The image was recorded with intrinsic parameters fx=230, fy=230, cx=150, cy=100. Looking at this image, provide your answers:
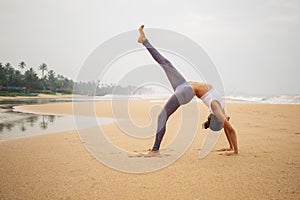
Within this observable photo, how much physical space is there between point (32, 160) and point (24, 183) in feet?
4.10

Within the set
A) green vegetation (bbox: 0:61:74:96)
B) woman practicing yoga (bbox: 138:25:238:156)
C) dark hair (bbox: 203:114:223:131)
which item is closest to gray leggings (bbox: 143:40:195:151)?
woman practicing yoga (bbox: 138:25:238:156)

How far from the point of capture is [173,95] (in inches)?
184

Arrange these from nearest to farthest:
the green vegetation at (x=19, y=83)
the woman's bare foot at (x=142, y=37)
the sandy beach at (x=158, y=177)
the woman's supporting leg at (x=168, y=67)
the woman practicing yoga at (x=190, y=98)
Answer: the sandy beach at (x=158, y=177), the woman practicing yoga at (x=190, y=98), the woman's supporting leg at (x=168, y=67), the woman's bare foot at (x=142, y=37), the green vegetation at (x=19, y=83)

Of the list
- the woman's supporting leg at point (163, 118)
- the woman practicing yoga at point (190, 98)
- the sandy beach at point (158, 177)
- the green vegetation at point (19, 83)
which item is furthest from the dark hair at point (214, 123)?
the green vegetation at point (19, 83)

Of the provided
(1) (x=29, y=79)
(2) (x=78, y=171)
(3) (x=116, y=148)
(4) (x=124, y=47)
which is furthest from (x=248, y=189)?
(1) (x=29, y=79)

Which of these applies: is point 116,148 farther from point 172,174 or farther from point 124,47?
point 124,47

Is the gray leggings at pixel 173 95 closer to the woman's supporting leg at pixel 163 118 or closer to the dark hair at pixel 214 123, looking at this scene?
the woman's supporting leg at pixel 163 118

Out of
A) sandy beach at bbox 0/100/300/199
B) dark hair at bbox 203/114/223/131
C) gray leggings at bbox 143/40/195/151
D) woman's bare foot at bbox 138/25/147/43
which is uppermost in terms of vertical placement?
woman's bare foot at bbox 138/25/147/43

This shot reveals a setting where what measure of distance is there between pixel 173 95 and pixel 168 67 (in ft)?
1.96

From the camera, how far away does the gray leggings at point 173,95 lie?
4.56m

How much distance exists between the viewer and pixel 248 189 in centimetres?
283

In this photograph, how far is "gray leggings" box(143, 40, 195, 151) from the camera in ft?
15.0

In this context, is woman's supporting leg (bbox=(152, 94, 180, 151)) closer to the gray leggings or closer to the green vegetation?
the gray leggings

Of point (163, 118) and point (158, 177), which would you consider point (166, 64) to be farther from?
point (158, 177)
